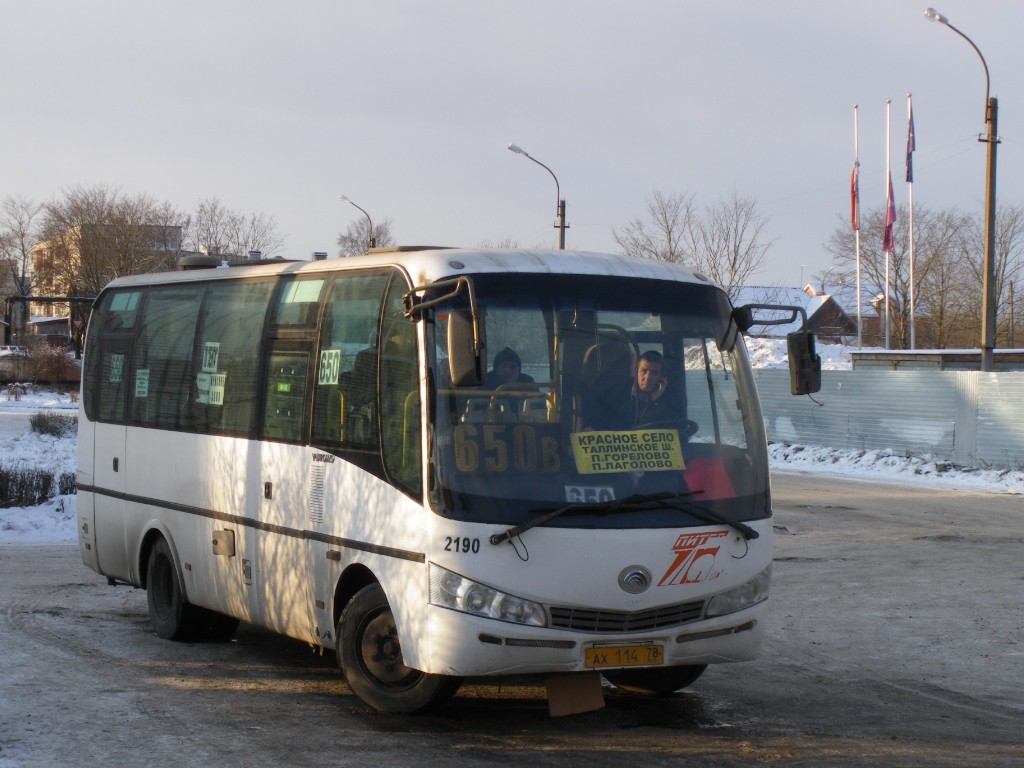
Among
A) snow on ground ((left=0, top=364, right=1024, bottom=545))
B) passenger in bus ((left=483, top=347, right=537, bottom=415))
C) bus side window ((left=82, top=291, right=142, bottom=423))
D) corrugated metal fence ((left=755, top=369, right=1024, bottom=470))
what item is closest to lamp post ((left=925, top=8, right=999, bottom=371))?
corrugated metal fence ((left=755, top=369, right=1024, bottom=470))

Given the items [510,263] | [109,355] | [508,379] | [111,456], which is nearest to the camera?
[508,379]

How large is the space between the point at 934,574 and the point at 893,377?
52.7ft

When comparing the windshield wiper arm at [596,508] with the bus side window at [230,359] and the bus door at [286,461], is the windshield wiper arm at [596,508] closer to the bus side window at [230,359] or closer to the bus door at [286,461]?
the bus door at [286,461]

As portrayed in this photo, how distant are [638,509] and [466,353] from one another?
4.14ft

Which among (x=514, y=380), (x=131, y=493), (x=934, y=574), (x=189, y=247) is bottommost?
(x=934, y=574)

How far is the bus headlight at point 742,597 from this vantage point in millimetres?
6766

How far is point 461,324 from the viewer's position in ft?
20.6

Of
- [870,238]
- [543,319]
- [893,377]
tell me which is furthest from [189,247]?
[543,319]

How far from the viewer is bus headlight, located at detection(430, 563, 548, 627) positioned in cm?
633

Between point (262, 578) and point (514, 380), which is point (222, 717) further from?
point (514, 380)

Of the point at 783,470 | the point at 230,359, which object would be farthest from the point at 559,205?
the point at 230,359

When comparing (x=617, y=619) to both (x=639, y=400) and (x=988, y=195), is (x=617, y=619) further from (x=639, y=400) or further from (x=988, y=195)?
(x=988, y=195)

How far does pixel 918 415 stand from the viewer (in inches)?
1078

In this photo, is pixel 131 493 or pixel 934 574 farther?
pixel 934 574
